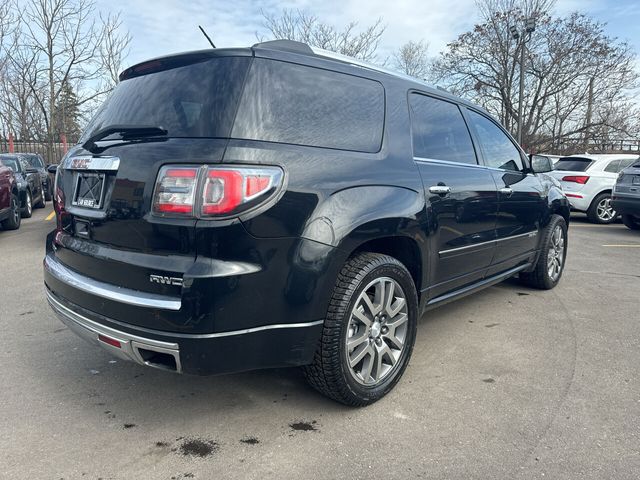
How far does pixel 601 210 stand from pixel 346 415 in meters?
10.9

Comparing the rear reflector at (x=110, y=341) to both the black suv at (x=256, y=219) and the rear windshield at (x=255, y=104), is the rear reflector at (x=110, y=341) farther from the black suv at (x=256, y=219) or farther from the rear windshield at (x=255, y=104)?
the rear windshield at (x=255, y=104)

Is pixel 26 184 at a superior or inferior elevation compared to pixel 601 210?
superior

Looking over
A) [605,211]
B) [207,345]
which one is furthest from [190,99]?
[605,211]

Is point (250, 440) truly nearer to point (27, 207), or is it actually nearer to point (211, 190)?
point (211, 190)

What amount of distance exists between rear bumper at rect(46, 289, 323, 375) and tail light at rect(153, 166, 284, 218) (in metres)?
0.53

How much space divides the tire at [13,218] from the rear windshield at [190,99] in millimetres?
7677

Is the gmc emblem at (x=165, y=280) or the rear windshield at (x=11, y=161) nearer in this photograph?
the gmc emblem at (x=165, y=280)

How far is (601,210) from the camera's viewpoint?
36.8 feet

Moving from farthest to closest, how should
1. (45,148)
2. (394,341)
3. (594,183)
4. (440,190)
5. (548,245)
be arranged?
1. (45,148)
2. (594,183)
3. (548,245)
4. (440,190)
5. (394,341)

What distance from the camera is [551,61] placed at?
2516cm

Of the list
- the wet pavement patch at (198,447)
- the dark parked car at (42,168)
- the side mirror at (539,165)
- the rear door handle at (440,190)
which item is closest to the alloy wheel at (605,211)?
the side mirror at (539,165)

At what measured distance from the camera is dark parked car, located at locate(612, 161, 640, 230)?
915cm

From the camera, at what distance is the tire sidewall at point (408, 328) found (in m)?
2.43

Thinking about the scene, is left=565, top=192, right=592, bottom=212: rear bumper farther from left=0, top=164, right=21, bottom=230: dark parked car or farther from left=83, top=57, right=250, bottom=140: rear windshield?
left=0, top=164, right=21, bottom=230: dark parked car
